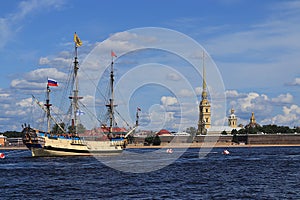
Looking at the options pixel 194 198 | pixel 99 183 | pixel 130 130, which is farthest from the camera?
pixel 130 130

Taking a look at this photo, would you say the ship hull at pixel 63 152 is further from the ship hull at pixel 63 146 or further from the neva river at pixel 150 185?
the neva river at pixel 150 185

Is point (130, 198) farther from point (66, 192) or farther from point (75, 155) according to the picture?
point (75, 155)

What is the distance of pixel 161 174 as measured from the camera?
223 ft

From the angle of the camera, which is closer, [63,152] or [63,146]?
[63,146]

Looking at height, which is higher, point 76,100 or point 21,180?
point 76,100

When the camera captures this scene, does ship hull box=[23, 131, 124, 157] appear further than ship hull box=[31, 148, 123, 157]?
No

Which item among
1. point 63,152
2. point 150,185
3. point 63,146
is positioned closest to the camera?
point 150,185

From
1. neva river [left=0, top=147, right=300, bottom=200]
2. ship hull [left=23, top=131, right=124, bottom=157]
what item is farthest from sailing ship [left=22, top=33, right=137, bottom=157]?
neva river [left=0, top=147, right=300, bottom=200]

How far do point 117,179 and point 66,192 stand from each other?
11919mm

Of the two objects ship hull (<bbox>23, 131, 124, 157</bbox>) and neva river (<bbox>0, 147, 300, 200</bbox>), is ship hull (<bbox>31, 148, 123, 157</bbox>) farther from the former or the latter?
neva river (<bbox>0, 147, 300, 200</bbox>)

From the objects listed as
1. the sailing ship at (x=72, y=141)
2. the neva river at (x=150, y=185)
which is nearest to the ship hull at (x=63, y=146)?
the sailing ship at (x=72, y=141)

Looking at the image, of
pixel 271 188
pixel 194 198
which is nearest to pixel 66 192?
pixel 194 198

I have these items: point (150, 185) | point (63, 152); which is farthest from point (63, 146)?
point (150, 185)

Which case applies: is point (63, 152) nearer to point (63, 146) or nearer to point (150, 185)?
point (63, 146)
